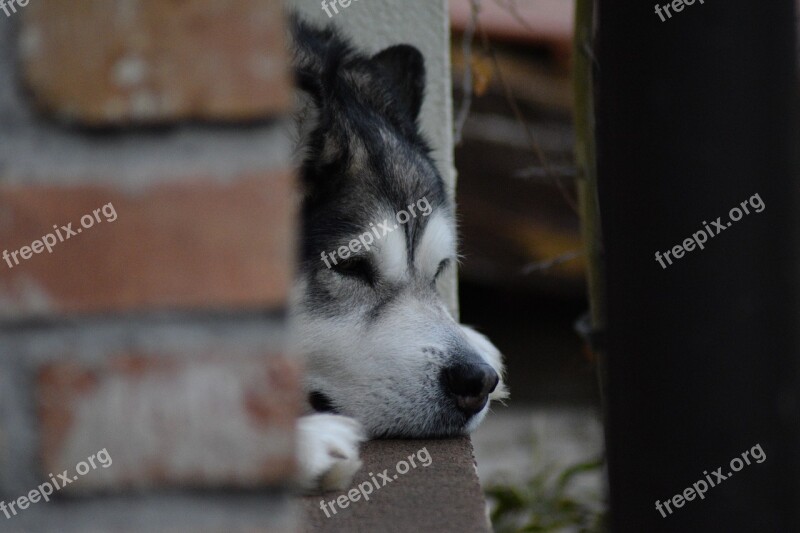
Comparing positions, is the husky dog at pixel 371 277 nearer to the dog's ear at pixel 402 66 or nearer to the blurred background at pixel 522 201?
the dog's ear at pixel 402 66

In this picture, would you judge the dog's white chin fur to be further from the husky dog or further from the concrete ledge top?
the husky dog

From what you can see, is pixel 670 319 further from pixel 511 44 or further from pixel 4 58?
pixel 511 44

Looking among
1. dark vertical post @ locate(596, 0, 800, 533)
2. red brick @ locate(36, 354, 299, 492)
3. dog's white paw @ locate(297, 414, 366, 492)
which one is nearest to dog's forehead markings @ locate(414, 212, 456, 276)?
dog's white paw @ locate(297, 414, 366, 492)

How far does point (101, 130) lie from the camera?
808mm

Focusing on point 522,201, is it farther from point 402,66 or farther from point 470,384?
point 470,384

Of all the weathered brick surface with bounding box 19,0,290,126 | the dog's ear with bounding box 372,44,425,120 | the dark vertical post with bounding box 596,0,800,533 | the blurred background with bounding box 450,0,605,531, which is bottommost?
the blurred background with bounding box 450,0,605,531

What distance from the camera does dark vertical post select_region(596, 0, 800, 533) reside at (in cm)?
96

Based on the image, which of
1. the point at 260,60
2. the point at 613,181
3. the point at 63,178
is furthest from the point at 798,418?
the point at 63,178

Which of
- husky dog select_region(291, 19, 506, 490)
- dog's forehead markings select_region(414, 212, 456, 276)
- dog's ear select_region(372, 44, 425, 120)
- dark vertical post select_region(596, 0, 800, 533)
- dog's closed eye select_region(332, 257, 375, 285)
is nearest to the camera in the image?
dark vertical post select_region(596, 0, 800, 533)

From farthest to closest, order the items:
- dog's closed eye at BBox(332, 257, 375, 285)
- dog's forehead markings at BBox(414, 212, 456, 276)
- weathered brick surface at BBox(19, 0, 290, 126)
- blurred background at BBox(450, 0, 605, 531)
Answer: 1. blurred background at BBox(450, 0, 605, 531)
2. dog's forehead markings at BBox(414, 212, 456, 276)
3. dog's closed eye at BBox(332, 257, 375, 285)
4. weathered brick surface at BBox(19, 0, 290, 126)

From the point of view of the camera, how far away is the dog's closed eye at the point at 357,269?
2.58 meters

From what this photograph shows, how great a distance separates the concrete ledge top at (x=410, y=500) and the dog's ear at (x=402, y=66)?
4.52 feet

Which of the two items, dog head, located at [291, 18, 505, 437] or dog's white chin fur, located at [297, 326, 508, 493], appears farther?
dog head, located at [291, 18, 505, 437]

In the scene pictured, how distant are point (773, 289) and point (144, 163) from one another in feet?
2.05
